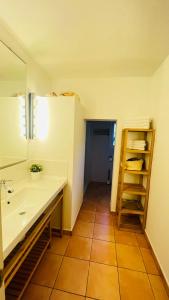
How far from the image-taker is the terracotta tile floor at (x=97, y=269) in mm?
1419

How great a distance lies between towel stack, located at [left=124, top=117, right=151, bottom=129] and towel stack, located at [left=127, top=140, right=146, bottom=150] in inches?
9.3

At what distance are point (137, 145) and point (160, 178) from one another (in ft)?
2.24

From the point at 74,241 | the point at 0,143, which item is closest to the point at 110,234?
the point at 74,241

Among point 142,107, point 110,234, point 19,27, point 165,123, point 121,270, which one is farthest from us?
point 142,107

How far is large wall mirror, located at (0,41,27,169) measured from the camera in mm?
1492

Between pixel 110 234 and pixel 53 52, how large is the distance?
8.81ft

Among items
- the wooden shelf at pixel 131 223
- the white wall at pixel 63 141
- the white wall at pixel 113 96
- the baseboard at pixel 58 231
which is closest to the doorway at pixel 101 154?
the wooden shelf at pixel 131 223

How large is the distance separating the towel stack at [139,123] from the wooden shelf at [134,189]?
1017mm

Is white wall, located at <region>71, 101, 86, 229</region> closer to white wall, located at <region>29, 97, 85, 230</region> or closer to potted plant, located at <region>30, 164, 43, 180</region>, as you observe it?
white wall, located at <region>29, 97, 85, 230</region>

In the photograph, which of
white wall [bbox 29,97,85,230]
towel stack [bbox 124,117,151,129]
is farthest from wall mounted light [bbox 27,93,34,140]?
towel stack [bbox 124,117,151,129]

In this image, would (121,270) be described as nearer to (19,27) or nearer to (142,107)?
(142,107)

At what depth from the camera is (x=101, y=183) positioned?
4.57 metres

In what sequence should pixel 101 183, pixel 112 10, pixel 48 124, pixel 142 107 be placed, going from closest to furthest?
pixel 112 10 < pixel 48 124 < pixel 142 107 < pixel 101 183

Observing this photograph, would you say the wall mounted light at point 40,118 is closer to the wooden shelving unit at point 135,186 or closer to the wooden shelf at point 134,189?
the wooden shelving unit at point 135,186
